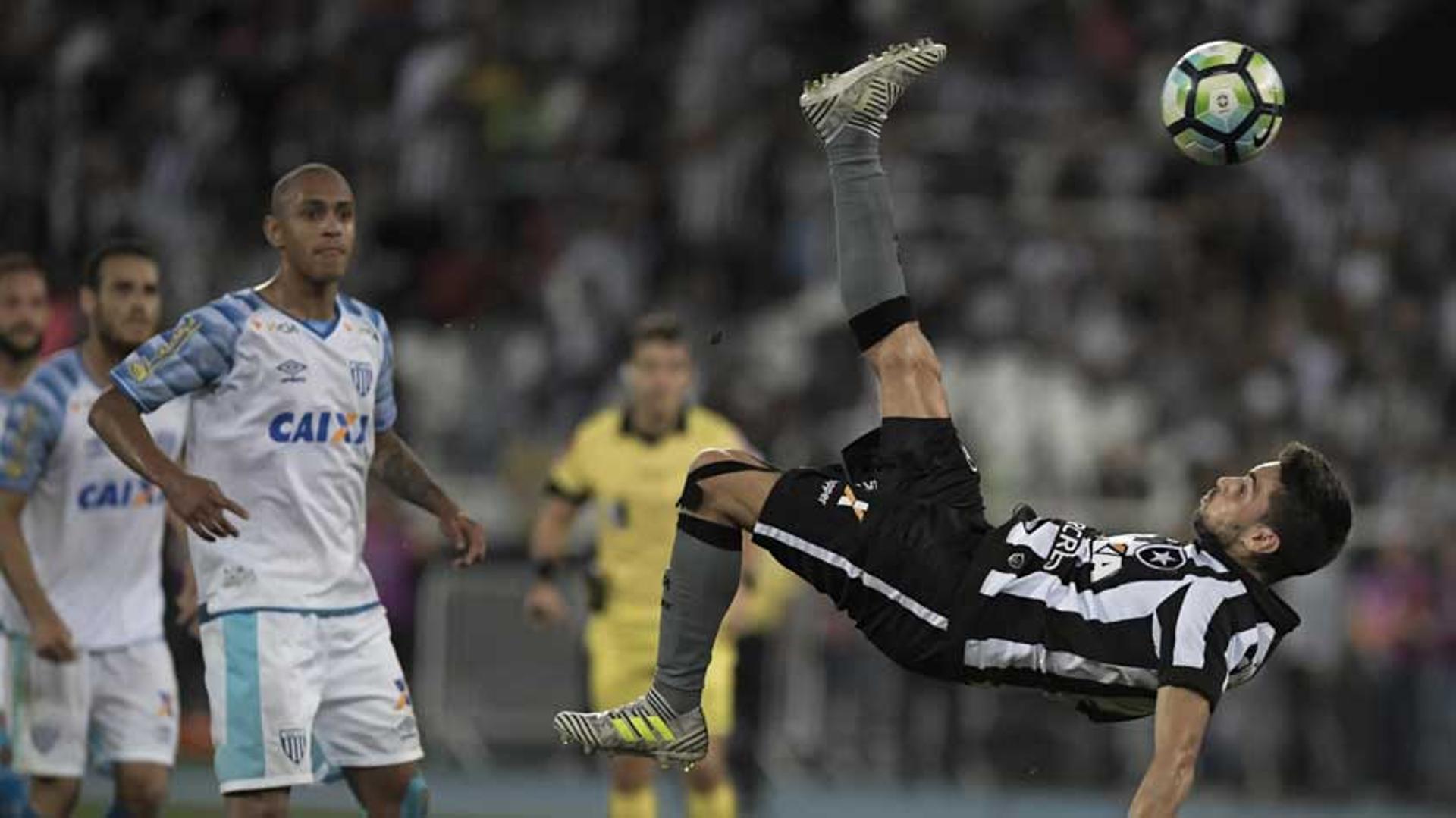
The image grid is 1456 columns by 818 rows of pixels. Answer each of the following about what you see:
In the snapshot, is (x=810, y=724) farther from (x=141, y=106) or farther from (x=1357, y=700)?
(x=141, y=106)

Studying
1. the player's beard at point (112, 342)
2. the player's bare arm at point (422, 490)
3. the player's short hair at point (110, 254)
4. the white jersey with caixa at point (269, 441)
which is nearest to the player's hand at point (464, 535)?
the player's bare arm at point (422, 490)

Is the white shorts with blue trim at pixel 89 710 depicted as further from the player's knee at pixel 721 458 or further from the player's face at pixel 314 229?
the player's knee at pixel 721 458

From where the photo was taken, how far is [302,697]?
8.92 meters

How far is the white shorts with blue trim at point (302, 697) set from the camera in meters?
8.81

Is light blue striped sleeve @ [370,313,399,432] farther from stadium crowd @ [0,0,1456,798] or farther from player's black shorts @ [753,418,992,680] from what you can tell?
stadium crowd @ [0,0,1456,798]

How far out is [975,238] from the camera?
2081cm

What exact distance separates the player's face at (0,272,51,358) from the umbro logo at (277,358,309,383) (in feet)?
7.66

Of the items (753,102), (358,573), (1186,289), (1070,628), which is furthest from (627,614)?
(753,102)

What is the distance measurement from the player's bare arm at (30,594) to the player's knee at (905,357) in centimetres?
355

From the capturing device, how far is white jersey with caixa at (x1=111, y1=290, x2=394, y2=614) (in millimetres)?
8984

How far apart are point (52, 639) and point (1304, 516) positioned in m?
4.83

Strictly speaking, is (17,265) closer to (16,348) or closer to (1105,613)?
(16,348)

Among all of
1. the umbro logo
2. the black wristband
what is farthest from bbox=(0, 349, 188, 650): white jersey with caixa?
A: the black wristband

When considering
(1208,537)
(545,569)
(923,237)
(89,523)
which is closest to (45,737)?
(89,523)
